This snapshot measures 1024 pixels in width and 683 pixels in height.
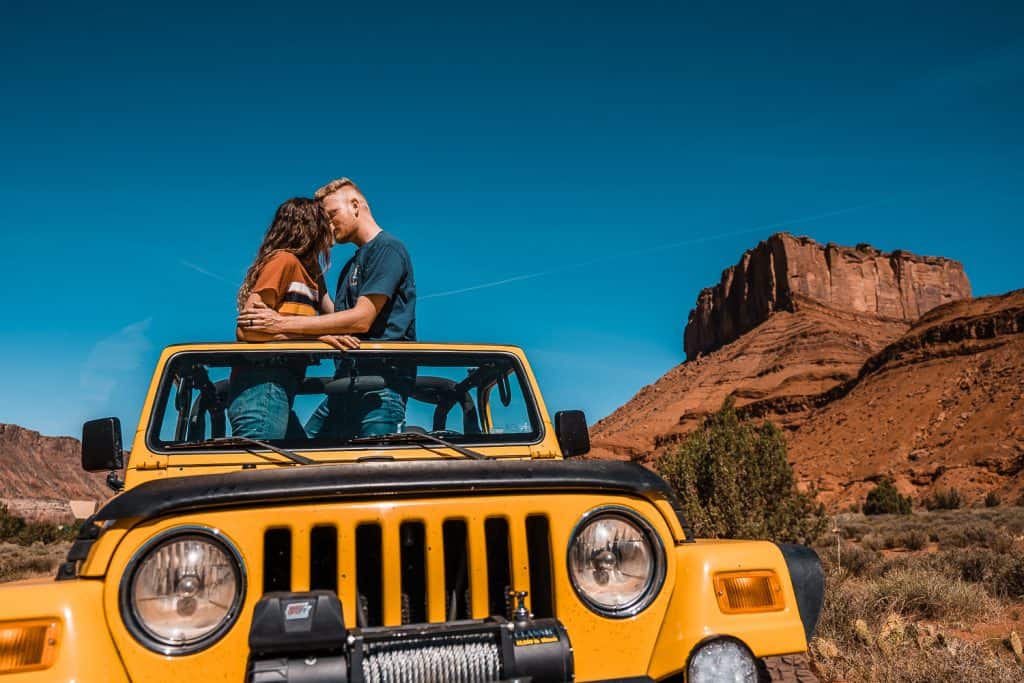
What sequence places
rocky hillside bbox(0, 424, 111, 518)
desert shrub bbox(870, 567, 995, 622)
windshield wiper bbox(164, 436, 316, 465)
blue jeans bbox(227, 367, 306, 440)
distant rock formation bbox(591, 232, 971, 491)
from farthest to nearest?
rocky hillside bbox(0, 424, 111, 518), distant rock formation bbox(591, 232, 971, 491), desert shrub bbox(870, 567, 995, 622), blue jeans bbox(227, 367, 306, 440), windshield wiper bbox(164, 436, 316, 465)

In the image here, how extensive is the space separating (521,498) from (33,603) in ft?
4.27

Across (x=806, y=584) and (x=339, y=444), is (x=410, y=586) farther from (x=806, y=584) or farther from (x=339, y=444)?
(x=806, y=584)

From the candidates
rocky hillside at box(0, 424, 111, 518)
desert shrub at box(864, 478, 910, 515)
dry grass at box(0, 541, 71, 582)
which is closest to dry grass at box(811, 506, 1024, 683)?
dry grass at box(0, 541, 71, 582)

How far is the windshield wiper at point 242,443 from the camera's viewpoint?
9.95 feet

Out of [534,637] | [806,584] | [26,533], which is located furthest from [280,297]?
[26,533]

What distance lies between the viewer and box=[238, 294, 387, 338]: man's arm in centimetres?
360

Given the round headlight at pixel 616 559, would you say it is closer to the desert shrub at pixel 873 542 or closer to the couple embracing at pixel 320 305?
the couple embracing at pixel 320 305

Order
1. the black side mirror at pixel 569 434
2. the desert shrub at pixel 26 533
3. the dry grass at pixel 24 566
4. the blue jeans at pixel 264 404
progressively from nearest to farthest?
the blue jeans at pixel 264 404 → the black side mirror at pixel 569 434 → the dry grass at pixel 24 566 → the desert shrub at pixel 26 533

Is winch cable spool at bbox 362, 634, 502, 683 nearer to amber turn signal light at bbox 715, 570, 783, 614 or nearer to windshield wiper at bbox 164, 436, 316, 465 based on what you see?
amber turn signal light at bbox 715, 570, 783, 614

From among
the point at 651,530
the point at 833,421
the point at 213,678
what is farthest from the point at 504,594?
the point at 833,421

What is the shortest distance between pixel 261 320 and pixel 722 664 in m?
2.36

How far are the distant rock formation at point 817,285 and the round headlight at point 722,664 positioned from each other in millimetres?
90310

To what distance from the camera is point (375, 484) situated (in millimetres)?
2293

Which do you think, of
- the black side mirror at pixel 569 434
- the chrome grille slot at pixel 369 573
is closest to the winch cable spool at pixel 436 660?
the chrome grille slot at pixel 369 573
